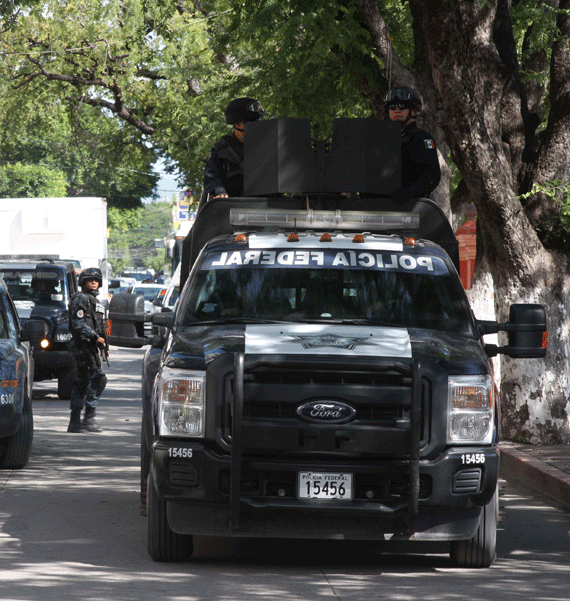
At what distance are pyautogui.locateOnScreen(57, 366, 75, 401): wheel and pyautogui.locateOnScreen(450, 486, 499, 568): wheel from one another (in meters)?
12.2

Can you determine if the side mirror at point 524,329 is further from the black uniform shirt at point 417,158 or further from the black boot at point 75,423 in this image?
the black boot at point 75,423

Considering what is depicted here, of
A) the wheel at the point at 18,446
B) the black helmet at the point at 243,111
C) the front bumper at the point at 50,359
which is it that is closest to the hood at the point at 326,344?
the black helmet at the point at 243,111

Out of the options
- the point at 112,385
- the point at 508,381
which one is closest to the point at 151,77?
the point at 112,385

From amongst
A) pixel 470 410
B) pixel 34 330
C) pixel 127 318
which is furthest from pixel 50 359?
pixel 470 410

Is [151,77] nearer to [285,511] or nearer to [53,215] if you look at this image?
[53,215]

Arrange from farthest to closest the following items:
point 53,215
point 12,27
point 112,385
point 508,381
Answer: point 53,215 → point 112,385 → point 12,27 → point 508,381

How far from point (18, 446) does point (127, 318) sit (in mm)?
2986

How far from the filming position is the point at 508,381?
509 inches

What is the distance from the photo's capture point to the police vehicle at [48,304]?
18.2m

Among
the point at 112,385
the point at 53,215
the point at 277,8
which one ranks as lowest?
the point at 112,385

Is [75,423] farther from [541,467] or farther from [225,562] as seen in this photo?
[225,562]

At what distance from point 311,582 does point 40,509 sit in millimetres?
2990

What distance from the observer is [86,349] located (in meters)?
14.3

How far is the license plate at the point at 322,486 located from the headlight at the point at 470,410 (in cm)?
63
